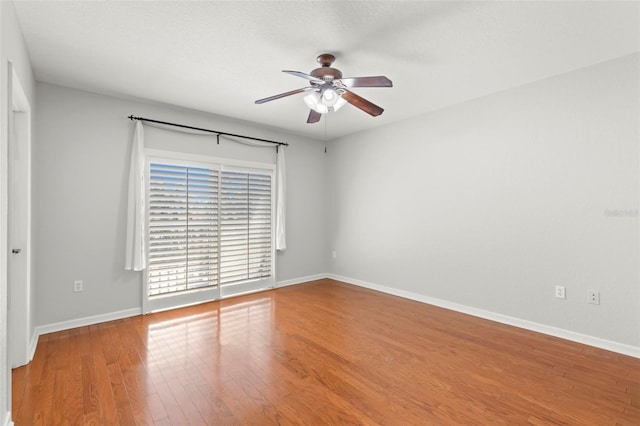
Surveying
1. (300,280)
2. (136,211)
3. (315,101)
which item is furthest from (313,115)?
(300,280)

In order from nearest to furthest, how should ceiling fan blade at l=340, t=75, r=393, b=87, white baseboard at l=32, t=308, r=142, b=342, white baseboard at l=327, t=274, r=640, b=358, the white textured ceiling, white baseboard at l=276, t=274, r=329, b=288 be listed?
1. the white textured ceiling
2. ceiling fan blade at l=340, t=75, r=393, b=87
3. white baseboard at l=327, t=274, r=640, b=358
4. white baseboard at l=32, t=308, r=142, b=342
5. white baseboard at l=276, t=274, r=329, b=288

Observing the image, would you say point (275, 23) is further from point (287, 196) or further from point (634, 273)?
point (634, 273)

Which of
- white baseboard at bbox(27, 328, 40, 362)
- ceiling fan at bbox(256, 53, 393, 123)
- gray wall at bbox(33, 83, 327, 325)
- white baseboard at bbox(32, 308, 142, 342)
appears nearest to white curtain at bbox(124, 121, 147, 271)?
gray wall at bbox(33, 83, 327, 325)

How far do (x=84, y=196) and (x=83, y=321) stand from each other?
55.8 inches

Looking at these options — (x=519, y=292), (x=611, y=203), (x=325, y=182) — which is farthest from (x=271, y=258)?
(x=611, y=203)

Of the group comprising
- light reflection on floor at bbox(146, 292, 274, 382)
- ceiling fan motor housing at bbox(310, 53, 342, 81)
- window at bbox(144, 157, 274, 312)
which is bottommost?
light reflection on floor at bbox(146, 292, 274, 382)

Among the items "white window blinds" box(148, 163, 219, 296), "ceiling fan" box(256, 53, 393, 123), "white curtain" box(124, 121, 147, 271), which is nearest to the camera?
"ceiling fan" box(256, 53, 393, 123)

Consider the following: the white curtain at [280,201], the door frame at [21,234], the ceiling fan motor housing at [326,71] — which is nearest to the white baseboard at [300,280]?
the white curtain at [280,201]

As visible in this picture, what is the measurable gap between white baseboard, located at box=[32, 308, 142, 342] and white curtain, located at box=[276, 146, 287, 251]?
219 cm

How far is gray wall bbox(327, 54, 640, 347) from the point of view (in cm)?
287

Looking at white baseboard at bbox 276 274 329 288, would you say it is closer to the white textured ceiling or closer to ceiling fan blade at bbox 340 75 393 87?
the white textured ceiling

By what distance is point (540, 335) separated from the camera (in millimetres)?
3230

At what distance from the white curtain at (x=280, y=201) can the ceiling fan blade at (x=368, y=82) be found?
8.86ft

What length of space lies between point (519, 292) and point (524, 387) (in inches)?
58.3
